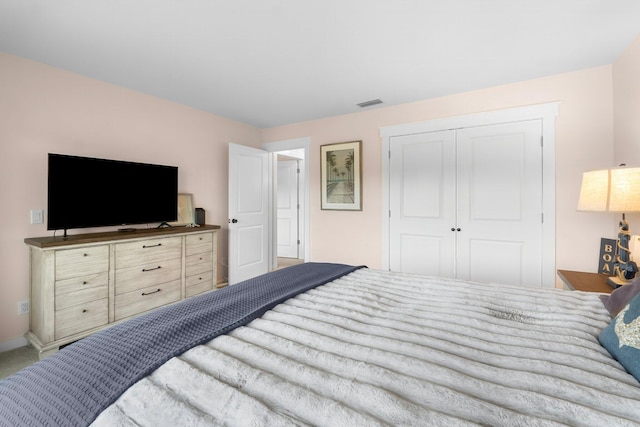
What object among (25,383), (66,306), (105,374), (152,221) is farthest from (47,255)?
(105,374)

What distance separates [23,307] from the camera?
7.86 feet

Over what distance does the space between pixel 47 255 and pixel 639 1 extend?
442 centimetres

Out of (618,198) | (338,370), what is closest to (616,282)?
(618,198)

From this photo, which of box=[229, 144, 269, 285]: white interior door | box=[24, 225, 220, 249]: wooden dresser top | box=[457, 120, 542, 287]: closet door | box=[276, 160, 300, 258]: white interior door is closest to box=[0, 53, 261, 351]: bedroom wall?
box=[24, 225, 220, 249]: wooden dresser top

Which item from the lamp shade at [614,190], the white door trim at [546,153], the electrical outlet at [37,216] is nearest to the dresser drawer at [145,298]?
the electrical outlet at [37,216]

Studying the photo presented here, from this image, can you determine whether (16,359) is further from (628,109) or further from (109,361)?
(628,109)

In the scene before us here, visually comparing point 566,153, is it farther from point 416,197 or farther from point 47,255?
point 47,255

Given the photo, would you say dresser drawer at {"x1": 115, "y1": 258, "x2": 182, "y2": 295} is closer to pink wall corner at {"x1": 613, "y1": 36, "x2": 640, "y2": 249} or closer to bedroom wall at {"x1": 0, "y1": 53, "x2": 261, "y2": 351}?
bedroom wall at {"x1": 0, "y1": 53, "x2": 261, "y2": 351}

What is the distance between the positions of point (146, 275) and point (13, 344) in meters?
1.06

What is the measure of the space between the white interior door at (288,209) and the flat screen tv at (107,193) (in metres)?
2.87

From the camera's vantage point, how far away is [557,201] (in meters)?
2.77

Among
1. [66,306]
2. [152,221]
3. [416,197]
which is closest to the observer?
[66,306]

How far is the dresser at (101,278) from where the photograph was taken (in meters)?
2.16

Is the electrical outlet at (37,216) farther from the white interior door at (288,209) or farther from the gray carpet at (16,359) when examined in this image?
the white interior door at (288,209)
